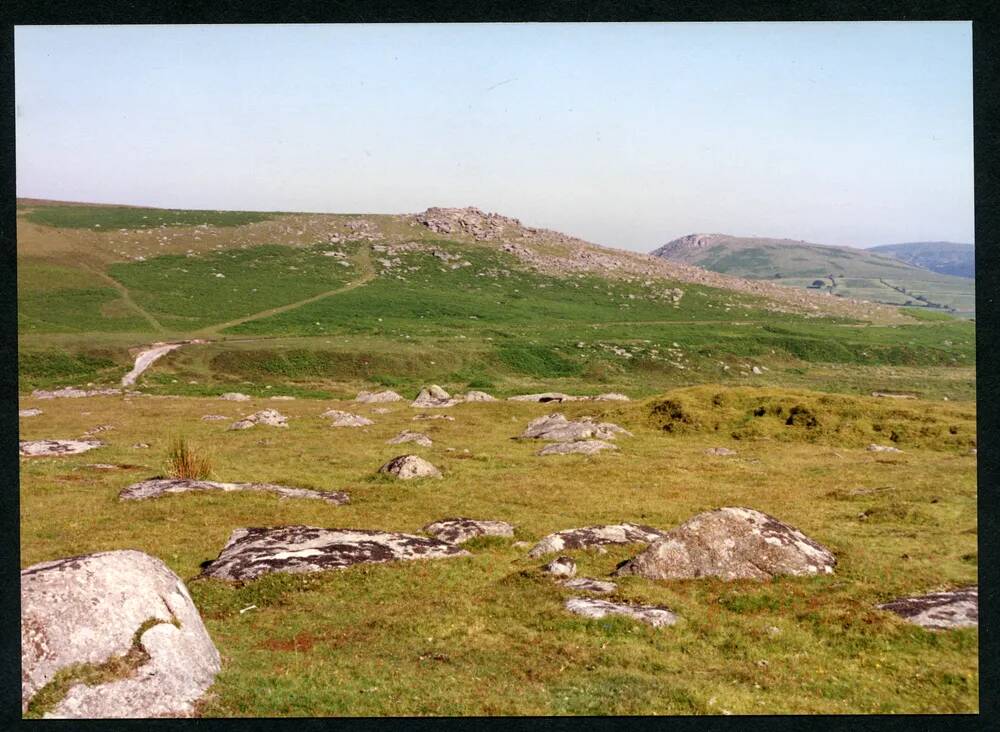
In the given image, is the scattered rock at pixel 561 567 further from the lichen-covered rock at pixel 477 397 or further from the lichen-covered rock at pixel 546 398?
the lichen-covered rock at pixel 546 398

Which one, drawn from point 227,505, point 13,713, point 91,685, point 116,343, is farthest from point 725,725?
point 116,343

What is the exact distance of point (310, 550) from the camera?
867 inches

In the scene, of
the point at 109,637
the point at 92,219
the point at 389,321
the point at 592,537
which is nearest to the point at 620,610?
the point at 592,537

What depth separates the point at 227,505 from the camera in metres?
29.4

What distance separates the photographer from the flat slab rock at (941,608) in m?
16.7

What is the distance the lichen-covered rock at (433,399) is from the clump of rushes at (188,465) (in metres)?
33.0

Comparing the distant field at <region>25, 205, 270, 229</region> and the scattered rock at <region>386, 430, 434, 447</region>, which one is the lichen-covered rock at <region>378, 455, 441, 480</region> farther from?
the distant field at <region>25, 205, 270, 229</region>

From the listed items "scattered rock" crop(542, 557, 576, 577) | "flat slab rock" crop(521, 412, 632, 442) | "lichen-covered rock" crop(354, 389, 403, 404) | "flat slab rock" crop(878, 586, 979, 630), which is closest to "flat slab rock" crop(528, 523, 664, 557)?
"scattered rock" crop(542, 557, 576, 577)

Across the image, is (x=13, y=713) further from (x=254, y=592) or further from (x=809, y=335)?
(x=809, y=335)

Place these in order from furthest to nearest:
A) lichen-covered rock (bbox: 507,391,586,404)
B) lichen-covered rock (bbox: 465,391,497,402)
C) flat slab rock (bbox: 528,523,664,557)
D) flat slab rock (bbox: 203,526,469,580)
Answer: lichen-covered rock (bbox: 507,391,586,404)
lichen-covered rock (bbox: 465,391,497,402)
flat slab rock (bbox: 528,523,664,557)
flat slab rock (bbox: 203,526,469,580)

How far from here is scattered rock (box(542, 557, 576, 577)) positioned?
69.5ft

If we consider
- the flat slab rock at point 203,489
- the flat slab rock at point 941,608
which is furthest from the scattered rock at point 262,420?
the flat slab rock at point 941,608

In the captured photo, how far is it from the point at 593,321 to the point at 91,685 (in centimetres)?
13405

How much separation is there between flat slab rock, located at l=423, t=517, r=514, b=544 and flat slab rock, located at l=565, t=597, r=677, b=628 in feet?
23.7
